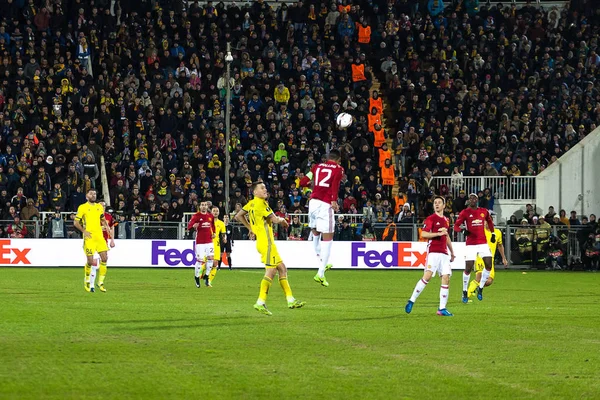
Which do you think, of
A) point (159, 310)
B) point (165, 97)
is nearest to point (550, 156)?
point (165, 97)

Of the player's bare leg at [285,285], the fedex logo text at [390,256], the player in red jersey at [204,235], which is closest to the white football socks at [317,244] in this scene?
the player's bare leg at [285,285]

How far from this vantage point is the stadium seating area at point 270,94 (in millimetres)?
37781

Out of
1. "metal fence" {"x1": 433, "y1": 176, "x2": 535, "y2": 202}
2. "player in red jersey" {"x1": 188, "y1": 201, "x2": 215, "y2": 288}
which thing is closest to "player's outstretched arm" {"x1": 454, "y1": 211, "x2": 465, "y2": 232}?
"player in red jersey" {"x1": 188, "y1": 201, "x2": 215, "y2": 288}

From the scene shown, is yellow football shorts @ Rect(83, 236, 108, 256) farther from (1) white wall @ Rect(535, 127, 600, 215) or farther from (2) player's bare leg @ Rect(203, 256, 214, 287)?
(1) white wall @ Rect(535, 127, 600, 215)

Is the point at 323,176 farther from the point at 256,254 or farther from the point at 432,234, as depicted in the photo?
the point at 256,254

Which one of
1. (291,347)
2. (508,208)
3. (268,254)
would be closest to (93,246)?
(268,254)

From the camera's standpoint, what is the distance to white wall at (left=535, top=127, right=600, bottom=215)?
40.2 meters

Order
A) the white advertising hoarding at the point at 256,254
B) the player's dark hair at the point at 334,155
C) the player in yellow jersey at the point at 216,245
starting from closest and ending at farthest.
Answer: the player's dark hair at the point at 334,155
the player in yellow jersey at the point at 216,245
the white advertising hoarding at the point at 256,254

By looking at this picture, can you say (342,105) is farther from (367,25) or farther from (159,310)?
(159,310)

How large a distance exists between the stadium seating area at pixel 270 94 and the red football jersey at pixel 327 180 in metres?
17.2

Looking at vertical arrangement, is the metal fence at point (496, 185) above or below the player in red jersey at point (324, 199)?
above

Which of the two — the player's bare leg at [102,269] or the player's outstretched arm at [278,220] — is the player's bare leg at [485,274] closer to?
the player's outstretched arm at [278,220]

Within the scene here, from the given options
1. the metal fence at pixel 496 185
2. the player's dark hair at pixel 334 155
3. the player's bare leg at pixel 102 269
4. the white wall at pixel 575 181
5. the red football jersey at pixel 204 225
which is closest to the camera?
the player's dark hair at pixel 334 155

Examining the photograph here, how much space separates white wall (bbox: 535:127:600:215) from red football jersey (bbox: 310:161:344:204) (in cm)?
2180
